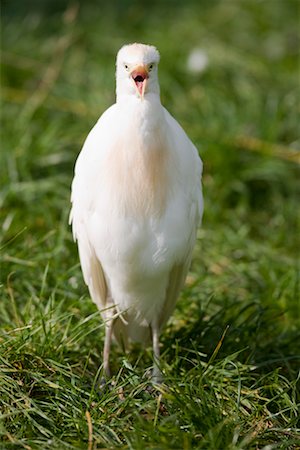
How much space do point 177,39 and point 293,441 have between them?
16.4 feet

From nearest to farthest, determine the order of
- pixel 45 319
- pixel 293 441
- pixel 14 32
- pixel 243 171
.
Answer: pixel 293 441, pixel 45 319, pixel 243 171, pixel 14 32

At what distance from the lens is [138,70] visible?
11.0ft

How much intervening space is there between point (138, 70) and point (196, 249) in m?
2.12

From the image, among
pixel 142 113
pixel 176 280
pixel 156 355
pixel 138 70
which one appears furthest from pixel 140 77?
pixel 156 355

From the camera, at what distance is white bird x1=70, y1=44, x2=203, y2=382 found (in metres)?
3.44

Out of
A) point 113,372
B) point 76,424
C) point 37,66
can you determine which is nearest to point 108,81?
point 37,66

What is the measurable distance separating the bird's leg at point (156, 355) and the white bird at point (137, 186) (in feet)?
0.07

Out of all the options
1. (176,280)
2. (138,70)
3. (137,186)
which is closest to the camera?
(138,70)

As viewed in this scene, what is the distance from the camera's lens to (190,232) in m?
3.69

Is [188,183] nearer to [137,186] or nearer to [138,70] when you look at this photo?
[137,186]

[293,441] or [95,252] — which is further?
[95,252]

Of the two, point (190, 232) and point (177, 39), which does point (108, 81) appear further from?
point (190, 232)

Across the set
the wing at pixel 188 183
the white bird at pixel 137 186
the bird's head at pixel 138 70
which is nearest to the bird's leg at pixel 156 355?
the white bird at pixel 137 186

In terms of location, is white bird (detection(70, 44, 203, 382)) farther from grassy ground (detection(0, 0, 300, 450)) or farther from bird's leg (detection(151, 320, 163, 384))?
grassy ground (detection(0, 0, 300, 450))
